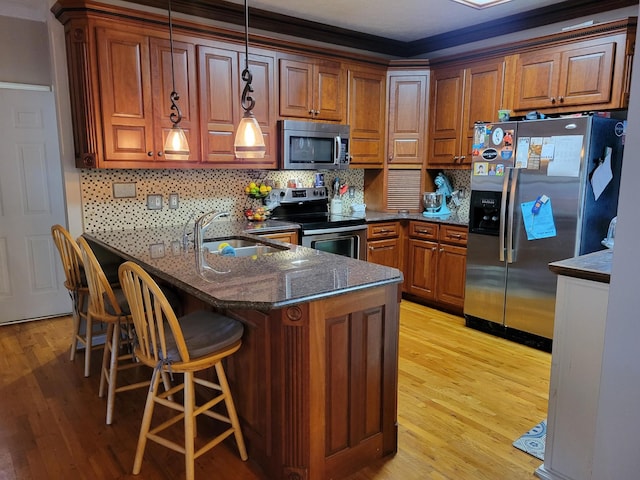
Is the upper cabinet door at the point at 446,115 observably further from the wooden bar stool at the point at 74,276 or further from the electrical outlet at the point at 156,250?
the wooden bar stool at the point at 74,276

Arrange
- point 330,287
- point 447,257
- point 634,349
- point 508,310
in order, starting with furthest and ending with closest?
point 447,257
point 508,310
point 330,287
point 634,349

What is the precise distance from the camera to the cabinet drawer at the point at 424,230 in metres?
4.32

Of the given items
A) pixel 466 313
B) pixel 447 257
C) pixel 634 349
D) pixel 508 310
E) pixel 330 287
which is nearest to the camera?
pixel 634 349

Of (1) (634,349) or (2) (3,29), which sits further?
(2) (3,29)

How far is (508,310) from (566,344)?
5.82 ft

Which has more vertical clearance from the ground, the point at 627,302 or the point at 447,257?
the point at 627,302

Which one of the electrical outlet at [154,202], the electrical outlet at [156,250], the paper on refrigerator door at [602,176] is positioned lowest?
the electrical outlet at [156,250]

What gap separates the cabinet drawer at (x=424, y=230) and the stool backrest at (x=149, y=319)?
9.60ft

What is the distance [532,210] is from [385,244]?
1.46 m

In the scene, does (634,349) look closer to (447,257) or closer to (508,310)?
(508,310)

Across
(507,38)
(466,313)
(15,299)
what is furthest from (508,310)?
(15,299)

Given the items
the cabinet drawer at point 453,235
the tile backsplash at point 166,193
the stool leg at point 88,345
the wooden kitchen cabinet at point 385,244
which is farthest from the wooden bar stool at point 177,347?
the cabinet drawer at point 453,235

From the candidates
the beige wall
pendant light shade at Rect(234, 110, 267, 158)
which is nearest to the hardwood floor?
pendant light shade at Rect(234, 110, 267, 158)

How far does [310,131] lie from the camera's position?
4.11 metres
